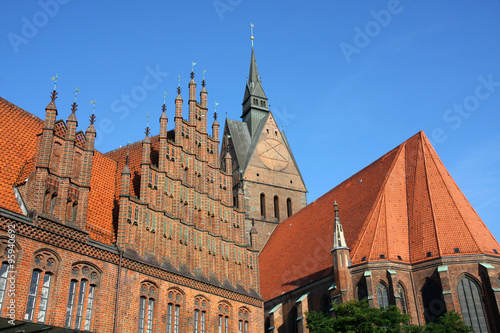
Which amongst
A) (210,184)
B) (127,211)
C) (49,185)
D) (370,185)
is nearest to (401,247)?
(370,185)

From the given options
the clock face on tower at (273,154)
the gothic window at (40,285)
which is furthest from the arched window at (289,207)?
the gothic window at (40,285)

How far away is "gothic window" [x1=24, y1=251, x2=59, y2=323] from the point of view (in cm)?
1427

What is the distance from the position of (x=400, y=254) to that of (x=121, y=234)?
1299cm

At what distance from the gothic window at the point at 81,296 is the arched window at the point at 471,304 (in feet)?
47.7

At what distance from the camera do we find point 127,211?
18406mm

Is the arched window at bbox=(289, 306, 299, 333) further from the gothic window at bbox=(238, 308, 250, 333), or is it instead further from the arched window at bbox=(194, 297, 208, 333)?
the arched window at bbox=(194, 297, 208, 333)

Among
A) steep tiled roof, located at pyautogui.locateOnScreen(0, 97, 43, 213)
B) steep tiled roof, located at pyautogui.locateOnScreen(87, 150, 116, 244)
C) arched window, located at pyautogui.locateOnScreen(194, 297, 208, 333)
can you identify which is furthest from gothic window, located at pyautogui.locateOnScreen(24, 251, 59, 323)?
arched window, located at pyautogui.locateOnScreen(194, 297, 208, 333)

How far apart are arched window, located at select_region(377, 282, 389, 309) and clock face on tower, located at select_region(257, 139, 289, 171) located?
1886 cm

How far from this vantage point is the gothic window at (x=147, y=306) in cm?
1761

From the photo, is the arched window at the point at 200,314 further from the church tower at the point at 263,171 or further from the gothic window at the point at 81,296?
the church tower at the point at 263,171

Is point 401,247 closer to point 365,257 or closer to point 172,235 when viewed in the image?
point 365,257

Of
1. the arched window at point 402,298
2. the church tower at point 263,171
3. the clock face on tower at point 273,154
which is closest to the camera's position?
the arched window at point 402,298

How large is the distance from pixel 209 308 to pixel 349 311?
5450 mm

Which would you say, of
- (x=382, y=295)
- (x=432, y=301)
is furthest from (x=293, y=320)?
(x=432, y=301)
